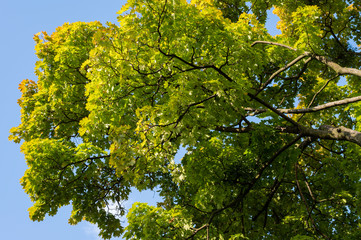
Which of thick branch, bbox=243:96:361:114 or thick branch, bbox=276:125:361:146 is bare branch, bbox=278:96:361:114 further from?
thick branch, bbox=276:125:361:146

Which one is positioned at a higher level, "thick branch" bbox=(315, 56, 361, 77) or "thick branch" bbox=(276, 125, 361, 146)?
"thick branch" bbox=(315, 56, 361, 77)

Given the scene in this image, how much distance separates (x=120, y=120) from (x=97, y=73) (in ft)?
4.67

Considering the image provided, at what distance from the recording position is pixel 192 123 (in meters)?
7.34

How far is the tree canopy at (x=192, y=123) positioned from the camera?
735 cm

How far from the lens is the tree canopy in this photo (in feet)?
24.1

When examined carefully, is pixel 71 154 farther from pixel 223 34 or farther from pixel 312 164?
pixel 312 164

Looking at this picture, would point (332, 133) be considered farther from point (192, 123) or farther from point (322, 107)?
point (192, 123)

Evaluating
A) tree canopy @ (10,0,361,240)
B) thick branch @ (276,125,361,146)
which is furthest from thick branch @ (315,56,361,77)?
thick branch @ (276,125,361,146)

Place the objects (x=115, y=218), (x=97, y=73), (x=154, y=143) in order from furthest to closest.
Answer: (x=115, y=218) < (x=97, y=73) < (x=154, y=143)

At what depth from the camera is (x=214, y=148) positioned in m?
9.69

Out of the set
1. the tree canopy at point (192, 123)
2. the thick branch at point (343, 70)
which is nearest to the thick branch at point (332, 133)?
the tree canopy at point (192, 123)

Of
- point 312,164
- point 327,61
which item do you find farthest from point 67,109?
point 312,164

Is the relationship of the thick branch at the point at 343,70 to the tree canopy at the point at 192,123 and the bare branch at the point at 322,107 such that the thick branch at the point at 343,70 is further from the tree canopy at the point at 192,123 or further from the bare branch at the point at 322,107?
the bare branch at the point at 322,107

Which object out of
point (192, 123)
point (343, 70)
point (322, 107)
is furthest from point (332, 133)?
point (192, 123)
